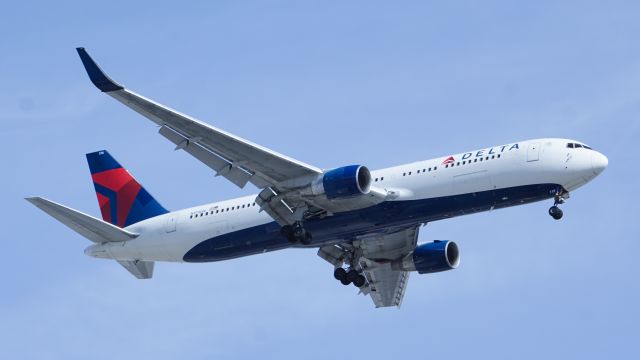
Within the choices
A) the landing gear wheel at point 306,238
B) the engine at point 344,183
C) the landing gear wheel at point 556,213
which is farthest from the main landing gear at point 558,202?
the landing gear wheel at point 306,238

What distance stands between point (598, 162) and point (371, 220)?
9.34 m

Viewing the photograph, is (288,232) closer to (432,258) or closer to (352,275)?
(352,275)

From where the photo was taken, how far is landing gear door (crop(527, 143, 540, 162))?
169ft

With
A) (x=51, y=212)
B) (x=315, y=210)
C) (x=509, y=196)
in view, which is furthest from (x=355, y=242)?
(x=51, y=212)

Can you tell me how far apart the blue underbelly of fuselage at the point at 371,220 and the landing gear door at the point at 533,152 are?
1.12m

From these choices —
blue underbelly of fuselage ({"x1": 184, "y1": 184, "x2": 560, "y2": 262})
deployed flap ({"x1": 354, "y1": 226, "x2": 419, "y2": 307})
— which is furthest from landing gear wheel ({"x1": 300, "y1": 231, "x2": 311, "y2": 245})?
deployed flap ({"x1": 354, "y1": 226, "x2": 419, "y2": 307})

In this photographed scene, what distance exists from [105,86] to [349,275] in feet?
59.4

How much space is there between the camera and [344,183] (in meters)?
50.9

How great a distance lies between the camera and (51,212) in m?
54.2

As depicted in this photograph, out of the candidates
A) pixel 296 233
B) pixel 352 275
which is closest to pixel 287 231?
pixel 296 233

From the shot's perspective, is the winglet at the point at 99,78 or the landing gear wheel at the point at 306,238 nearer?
the winglet at the point at 99,78

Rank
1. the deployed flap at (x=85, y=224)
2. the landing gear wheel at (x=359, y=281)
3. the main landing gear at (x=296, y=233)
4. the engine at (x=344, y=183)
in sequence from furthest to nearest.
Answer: the landing gear wheel at (x=359, y=281), the deployed flap at (x=85, y=224), the main landing gear at (x=296, y=233), the engine at (x=344, y=183)

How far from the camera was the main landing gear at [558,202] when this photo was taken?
51250mm

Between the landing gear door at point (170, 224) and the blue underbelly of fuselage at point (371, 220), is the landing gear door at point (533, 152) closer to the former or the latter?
the blue underbelly of fuselage at point (371, 220)
